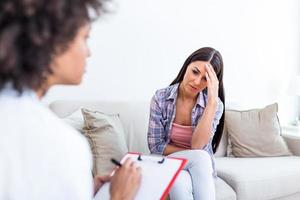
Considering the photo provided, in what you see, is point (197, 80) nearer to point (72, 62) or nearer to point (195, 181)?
point (195, 181)

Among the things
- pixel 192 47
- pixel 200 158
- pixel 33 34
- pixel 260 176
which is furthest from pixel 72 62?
pixel 192 47

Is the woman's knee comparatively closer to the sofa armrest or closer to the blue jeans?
the blue jeans

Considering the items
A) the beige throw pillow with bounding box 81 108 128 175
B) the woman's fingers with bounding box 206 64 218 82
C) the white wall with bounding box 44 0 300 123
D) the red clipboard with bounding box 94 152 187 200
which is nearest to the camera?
the red clipboard with bounding box 94 152 187 200

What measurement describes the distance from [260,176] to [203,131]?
512mm

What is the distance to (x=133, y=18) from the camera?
2.63m

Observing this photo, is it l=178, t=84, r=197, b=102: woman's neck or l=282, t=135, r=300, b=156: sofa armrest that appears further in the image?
l=282, t=135, r=300, b=156: sofa armrest

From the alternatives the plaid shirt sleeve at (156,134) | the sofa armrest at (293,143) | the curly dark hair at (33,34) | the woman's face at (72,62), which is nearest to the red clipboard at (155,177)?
the woman's face at (72,62)

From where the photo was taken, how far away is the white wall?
8.34 ft

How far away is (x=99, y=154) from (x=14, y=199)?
1.30 metres

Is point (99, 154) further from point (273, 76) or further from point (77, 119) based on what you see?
point (273, 76)

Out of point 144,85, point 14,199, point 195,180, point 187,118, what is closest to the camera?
point 14,199

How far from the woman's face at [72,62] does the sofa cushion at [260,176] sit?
1510 millimetres

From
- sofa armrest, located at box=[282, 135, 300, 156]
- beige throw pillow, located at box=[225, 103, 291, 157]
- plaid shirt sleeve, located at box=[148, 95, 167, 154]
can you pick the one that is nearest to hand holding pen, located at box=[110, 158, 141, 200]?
plaid shirt sleeve, located at box=[148, 95, 167, 154]

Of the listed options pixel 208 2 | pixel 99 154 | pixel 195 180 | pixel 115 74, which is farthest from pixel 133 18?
pixel 195 180
